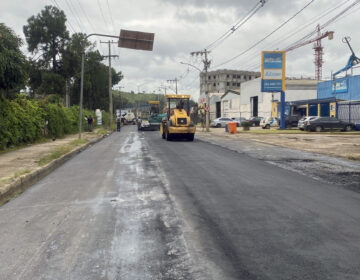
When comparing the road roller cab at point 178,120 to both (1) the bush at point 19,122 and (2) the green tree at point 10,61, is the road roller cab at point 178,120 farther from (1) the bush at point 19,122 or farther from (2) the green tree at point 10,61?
(2) the green tree at point 10,61

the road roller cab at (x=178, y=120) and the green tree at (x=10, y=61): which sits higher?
the green tree at (x=10, y=61)

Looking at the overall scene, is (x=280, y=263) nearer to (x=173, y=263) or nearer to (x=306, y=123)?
(x=173, y=263)

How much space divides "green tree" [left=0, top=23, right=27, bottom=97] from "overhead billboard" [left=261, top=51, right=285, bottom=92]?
30.2 m

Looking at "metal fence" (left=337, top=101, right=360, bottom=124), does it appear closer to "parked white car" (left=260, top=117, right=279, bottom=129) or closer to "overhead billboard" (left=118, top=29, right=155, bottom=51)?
"parked white car" (left=260, top=117, right=279, bottom=129)

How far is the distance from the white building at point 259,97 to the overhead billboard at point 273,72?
15282 mm

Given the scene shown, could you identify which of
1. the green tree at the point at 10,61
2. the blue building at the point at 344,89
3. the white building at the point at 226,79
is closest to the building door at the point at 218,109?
the blue building at the point at 344,89

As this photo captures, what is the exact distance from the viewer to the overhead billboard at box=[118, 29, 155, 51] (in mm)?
19500

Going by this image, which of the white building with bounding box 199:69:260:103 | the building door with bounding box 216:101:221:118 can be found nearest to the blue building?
Result: the building door with bounding box 216:101:221:118

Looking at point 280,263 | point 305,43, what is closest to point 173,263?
point 280,263

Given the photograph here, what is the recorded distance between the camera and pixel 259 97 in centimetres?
6216

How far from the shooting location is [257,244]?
14.3 feet

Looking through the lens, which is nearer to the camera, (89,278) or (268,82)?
(89,278)

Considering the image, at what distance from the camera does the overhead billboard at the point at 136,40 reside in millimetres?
19500

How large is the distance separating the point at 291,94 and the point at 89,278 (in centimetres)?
6167
